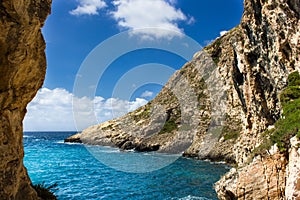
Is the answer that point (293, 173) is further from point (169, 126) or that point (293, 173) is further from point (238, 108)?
point (169, 126)

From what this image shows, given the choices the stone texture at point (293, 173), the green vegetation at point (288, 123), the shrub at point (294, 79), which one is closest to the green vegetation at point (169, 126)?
the shrub at point (294, 79)

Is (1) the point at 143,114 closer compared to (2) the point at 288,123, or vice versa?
(2) the point at 288,123

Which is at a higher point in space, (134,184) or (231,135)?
(231,135)

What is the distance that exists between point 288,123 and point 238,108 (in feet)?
147

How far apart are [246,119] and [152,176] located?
1588 cm

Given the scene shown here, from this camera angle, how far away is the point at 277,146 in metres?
14.8

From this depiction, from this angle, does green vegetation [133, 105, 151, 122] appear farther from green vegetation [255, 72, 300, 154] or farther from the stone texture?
the stone texture

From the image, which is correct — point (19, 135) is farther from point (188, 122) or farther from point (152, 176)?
point (188, 122)

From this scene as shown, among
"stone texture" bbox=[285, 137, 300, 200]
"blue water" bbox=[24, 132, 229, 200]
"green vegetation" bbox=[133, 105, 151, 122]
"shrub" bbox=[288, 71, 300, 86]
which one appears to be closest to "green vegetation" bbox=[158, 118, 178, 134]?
"green vegetation" bbox=[133, 105, 151, 122]

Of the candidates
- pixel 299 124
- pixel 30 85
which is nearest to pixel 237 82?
pixel 299 124

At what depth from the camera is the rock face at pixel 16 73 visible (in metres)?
6.87

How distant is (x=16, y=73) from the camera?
25.7 feet

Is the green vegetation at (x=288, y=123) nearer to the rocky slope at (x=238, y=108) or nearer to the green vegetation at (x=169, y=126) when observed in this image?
the rocky slope at (x=238, y=108)

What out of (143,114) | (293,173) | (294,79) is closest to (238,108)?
(294,79)
